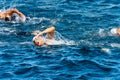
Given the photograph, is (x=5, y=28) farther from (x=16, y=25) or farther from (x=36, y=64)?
(x=36, y=64)

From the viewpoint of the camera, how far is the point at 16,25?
74.9 ft

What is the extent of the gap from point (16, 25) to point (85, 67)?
6.24 metres

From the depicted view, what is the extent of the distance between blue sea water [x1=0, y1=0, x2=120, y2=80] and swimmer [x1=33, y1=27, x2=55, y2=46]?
24cm

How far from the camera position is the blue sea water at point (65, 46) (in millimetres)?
17297

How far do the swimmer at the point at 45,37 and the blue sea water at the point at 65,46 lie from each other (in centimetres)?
24

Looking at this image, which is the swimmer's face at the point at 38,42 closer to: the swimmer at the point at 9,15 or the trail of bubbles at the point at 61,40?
the trail of bubbles at the point at 61,40

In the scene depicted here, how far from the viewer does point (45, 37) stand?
20.6m

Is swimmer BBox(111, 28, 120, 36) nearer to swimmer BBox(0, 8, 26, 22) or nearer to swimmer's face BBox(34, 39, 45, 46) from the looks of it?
swimmer's face BBox(34, 39, 45, 46)

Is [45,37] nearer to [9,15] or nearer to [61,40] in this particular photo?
[61,40]

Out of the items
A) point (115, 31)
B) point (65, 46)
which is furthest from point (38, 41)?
point (115, 31)

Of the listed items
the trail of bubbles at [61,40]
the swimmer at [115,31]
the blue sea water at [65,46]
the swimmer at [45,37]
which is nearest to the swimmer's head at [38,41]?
the swimmer at [45,37]

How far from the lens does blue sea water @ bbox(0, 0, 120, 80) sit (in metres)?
17.3

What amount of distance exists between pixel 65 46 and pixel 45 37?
3.92 feet


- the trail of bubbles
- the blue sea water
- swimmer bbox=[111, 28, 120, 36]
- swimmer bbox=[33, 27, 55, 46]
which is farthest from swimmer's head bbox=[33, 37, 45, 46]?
swimmer bbox=[111, 28, 120, 36]
